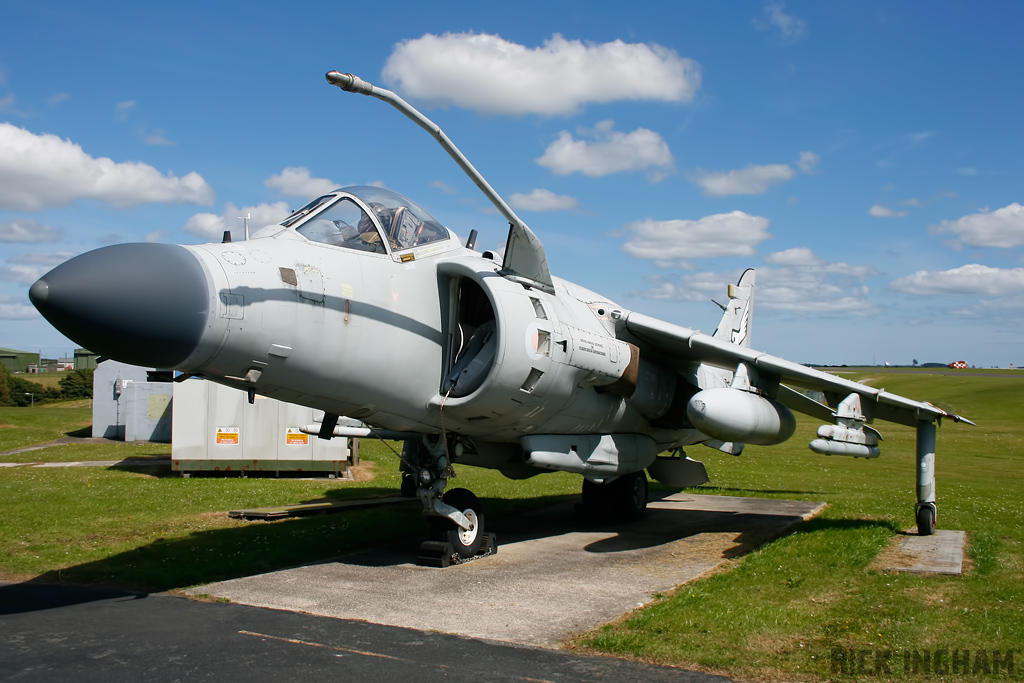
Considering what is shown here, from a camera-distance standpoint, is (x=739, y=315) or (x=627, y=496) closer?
(x=627, y=496)

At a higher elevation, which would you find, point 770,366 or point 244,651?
point 770,366

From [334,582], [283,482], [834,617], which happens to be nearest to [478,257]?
[334,582]

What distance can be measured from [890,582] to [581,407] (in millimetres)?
3743

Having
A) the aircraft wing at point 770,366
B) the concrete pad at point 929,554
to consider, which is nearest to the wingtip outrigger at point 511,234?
the aircraft wing at point 770,366

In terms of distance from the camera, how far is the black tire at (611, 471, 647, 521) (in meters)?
12.4

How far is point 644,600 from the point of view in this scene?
7348 mm

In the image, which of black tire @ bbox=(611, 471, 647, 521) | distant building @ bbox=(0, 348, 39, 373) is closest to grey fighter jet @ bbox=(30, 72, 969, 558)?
black tire @ bbox=(611, 471, 647, 521)

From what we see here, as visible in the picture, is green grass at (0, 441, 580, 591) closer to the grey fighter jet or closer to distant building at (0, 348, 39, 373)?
the grey fighter jet

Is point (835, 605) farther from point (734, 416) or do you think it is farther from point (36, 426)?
point (36, 426)

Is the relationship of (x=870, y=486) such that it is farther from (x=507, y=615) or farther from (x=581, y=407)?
(x=507, y=615)

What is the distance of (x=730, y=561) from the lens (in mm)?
9195

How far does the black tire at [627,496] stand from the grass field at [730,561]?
85.5 inches

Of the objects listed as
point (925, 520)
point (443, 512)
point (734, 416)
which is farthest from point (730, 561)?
point (443, 512)

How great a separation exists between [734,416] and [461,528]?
342 cm
